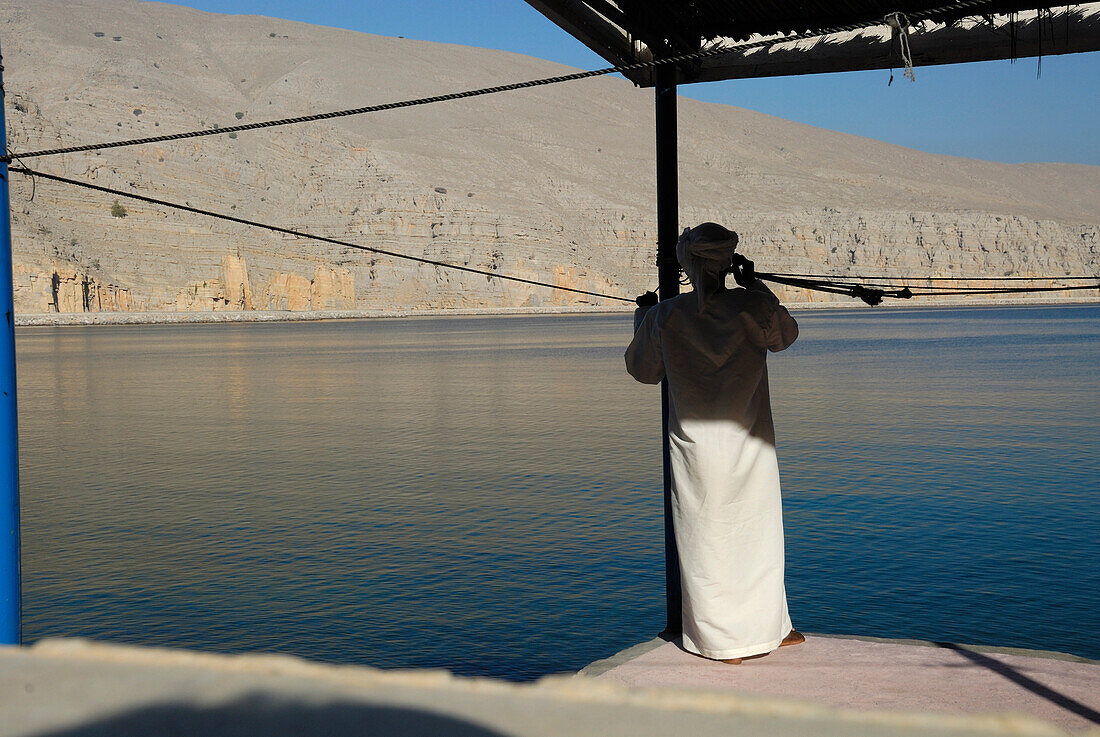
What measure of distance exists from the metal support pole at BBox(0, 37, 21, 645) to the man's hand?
2660 millimetres

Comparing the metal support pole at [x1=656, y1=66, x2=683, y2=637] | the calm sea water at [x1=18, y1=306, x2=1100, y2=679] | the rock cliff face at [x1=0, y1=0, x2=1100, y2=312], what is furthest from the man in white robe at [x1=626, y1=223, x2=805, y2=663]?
the rock cliff face at [x1=0, y1=0, x2=1100, y2=312]

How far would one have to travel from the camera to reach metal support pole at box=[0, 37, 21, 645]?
11.7 ft

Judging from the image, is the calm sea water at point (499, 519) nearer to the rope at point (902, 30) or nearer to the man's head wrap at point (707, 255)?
the man's head wrap at point (707, 255)

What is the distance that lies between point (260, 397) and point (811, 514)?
1642cm

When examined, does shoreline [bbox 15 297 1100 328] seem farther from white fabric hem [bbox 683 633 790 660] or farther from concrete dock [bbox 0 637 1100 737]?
concrete dock [bbox 0 637 1100 737]

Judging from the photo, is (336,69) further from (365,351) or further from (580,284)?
(365,351)

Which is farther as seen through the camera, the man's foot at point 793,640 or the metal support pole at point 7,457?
the man's foot at point 793,640

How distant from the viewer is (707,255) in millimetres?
4066

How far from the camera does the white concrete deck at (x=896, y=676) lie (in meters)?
Result: 3.49

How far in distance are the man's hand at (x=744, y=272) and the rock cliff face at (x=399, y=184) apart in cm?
6841

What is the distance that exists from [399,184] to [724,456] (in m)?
88.5

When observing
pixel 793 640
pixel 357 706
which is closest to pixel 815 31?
pixel 793 640

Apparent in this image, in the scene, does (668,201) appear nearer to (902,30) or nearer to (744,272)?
(744,272)

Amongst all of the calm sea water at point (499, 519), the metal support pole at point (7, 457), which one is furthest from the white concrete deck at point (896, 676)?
the calm sea water at point (499, 519)
